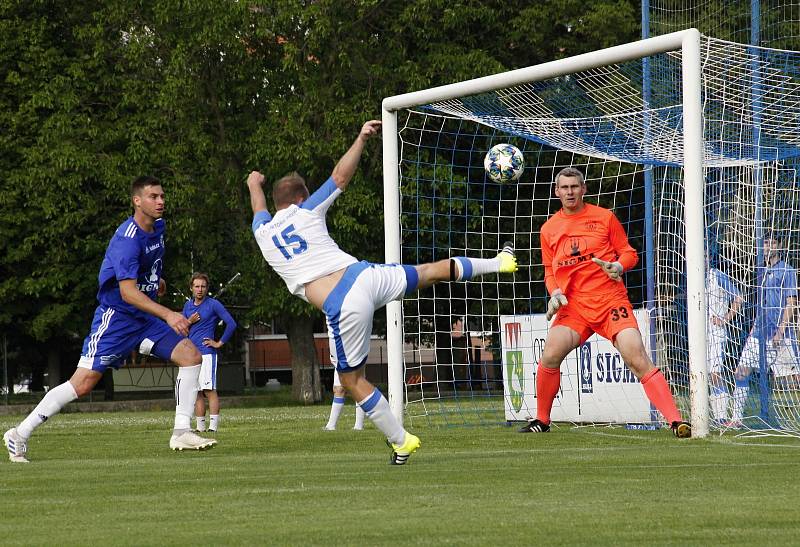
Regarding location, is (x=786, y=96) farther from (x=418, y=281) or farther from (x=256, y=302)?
(x=256, y=302)

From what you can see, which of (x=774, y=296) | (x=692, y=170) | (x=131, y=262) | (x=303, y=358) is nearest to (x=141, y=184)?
(x=131, y=262)

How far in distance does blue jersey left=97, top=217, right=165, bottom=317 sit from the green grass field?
123cm

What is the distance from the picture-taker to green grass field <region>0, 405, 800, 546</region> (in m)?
5.35

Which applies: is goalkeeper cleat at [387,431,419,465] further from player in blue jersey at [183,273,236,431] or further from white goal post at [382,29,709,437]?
player in blue jersey at [183,273,236,431]

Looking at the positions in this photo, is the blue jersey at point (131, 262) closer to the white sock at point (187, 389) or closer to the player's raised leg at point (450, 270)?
the white sock at point (187, 389)

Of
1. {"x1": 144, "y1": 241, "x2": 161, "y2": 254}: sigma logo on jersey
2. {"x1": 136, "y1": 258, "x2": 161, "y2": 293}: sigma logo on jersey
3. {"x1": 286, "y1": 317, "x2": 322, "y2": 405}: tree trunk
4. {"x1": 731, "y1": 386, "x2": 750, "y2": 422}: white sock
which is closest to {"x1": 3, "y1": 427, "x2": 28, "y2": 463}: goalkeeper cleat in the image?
{"x1": 136, "y1": 258, "x2": 161, "y2": 293}: sigma logo on jersey

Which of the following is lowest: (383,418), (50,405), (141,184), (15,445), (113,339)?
(15,445)

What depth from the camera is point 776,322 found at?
1408 centimetres

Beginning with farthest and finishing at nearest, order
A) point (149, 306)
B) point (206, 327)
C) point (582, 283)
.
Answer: point (206, 327), point (582, 283), point (149, 306)

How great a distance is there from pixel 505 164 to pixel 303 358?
19.9 meters

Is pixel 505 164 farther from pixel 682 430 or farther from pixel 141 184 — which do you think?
pixel 141 184

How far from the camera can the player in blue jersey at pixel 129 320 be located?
10.1 m

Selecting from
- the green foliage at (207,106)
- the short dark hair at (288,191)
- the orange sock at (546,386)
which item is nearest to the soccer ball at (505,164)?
the orange sock at (546,386)

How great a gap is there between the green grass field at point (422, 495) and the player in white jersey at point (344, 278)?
1.53 feet
